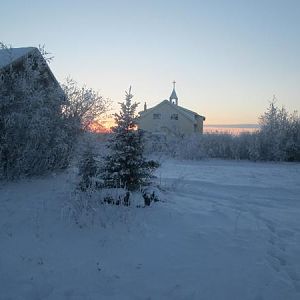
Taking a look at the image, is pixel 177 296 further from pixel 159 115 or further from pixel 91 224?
pixel 159 115

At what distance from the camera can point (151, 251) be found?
→ 243 inches

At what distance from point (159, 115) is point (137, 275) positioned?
151 feet

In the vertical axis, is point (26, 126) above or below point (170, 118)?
below

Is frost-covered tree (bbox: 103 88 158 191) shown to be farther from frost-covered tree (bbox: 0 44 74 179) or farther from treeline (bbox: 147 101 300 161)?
treeline (bbox: 147 101 300 161)

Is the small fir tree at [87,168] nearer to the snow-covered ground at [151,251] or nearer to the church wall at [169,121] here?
the snow-covered ground at [151,251]

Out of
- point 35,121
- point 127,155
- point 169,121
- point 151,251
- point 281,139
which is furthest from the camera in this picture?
point 169,121

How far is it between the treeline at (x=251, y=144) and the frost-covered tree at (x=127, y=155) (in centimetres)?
1926

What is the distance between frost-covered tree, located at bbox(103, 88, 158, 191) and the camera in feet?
29.7

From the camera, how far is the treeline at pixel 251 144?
99.1 feet

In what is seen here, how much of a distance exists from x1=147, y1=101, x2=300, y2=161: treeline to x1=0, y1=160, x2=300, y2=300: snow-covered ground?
67.5 ft

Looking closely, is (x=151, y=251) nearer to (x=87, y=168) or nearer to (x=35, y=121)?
(x=87, y=168)

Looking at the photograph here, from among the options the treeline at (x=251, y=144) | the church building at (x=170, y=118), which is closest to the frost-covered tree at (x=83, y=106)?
the treeline at (x=251, y=144)

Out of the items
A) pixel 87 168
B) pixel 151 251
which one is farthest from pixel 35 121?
pixel 151 251

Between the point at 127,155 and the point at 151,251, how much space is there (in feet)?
11.0
